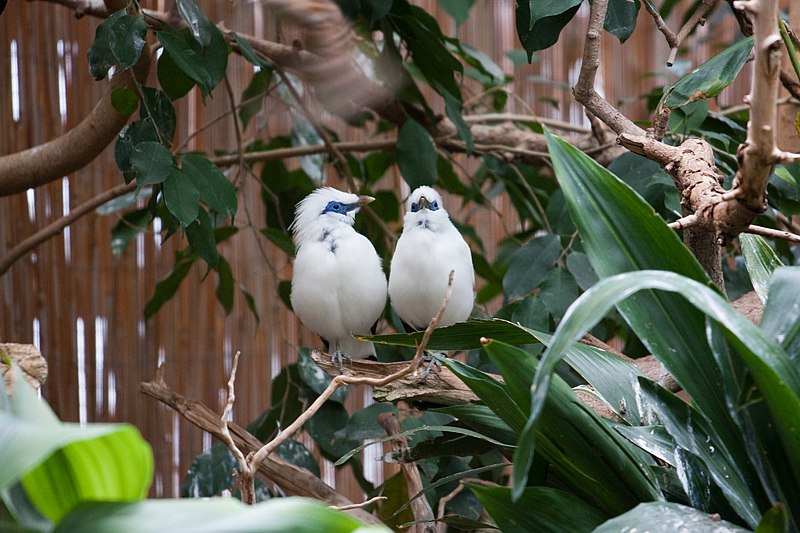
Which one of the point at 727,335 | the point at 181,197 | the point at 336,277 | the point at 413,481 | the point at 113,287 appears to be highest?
the point at 181,197

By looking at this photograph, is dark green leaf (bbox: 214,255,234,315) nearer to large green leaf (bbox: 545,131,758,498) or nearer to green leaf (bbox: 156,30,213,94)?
green leaf (bbox: 156,30,213,94)

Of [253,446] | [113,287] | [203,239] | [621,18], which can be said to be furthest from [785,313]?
[113,287]

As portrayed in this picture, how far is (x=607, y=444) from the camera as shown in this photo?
44.0 inches

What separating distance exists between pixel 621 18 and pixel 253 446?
108 cm

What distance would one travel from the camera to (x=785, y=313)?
3.31ft

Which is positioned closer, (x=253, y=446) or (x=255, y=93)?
(x=253, y=446)

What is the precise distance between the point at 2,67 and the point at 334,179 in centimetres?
112

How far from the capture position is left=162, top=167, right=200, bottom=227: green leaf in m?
1.68

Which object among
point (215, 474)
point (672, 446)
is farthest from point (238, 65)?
point (672, 446)

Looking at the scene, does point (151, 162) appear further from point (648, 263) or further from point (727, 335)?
point (727, 335)

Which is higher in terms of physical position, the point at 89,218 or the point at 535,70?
the point at 535,70

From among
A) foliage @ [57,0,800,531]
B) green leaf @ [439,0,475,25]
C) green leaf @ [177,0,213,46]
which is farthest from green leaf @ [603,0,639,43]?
green leaf @ [177,0,213,46]

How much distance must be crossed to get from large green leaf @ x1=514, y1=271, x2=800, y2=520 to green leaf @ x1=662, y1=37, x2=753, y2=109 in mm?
635

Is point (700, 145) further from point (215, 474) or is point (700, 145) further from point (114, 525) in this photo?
point (215, 474)
